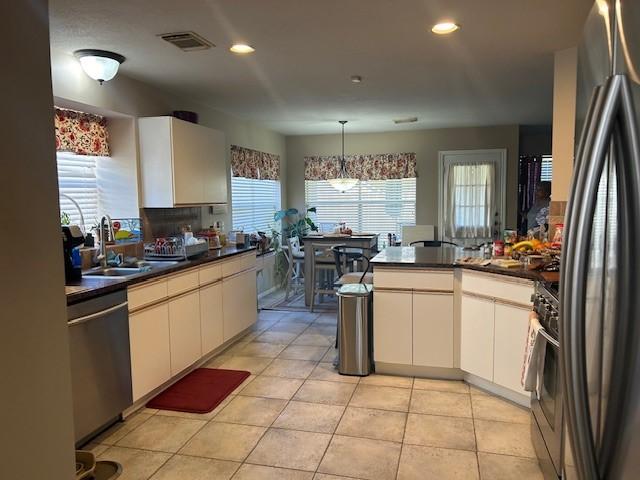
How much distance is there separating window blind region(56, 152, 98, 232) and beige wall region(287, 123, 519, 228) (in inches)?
164

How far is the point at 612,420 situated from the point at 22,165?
1.27m

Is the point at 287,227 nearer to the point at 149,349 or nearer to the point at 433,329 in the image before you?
the point at 433,329

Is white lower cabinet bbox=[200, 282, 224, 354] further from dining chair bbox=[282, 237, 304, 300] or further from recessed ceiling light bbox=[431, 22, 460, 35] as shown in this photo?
recessed ceiling light bbox=[431, 22, 460, 35]

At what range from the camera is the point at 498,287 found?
3160 mm

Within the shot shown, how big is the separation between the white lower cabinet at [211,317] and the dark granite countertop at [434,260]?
136cm

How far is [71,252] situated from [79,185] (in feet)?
3.50

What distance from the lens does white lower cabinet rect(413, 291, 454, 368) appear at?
3.56 metres

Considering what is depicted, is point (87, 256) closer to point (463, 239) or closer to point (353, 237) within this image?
point (353, 237)

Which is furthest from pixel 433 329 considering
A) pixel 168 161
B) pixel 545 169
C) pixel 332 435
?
pixel 545 169

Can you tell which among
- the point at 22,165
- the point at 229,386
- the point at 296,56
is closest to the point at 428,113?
the point at 296,56

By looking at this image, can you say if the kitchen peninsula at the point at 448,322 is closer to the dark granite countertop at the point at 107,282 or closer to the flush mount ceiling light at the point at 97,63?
the dark granite countertop at the point at 107,282

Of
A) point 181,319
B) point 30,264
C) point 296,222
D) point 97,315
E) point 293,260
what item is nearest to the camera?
point 30,264

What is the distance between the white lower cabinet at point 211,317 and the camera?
3.91 meters

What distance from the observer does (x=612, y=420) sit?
2.57ft
